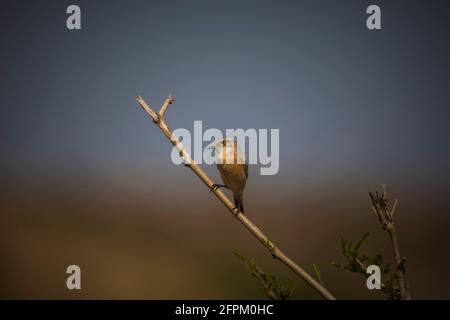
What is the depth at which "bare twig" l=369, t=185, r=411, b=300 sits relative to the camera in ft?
5.49

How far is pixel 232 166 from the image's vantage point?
5352mm

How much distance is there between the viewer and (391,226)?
1661 millimetres

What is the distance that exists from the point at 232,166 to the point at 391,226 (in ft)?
12.3

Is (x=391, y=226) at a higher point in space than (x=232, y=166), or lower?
lower

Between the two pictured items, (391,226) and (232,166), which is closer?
(391,226)

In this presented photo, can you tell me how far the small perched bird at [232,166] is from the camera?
534 cm

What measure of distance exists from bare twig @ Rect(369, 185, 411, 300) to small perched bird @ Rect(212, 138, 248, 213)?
360cm

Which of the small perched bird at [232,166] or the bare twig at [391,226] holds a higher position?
the small perched bird at [232,166]

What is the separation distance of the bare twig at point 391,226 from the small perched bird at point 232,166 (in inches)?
142

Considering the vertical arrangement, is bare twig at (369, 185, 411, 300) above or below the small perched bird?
below

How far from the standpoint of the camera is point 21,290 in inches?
283

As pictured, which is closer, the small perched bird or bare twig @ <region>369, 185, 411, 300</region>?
bare twig @ <region>369, 185, 411, 300</region>
